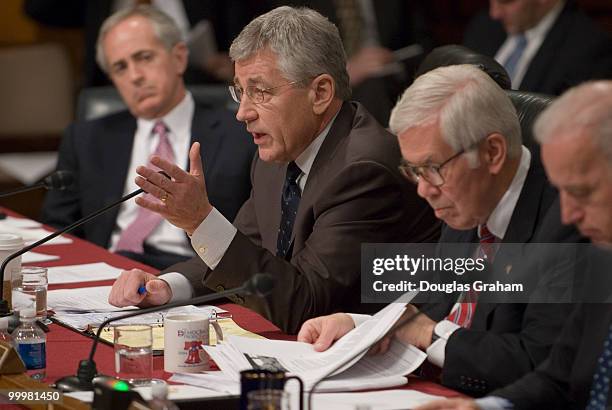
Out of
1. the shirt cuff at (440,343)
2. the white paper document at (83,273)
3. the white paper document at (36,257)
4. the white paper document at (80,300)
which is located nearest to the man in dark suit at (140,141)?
the white paper document at (36,257)

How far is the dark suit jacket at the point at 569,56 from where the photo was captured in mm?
5254

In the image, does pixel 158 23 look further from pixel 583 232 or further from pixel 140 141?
pixel 583 232

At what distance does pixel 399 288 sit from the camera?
2863mm

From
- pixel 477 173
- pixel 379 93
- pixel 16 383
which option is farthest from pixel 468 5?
pixel 16 383

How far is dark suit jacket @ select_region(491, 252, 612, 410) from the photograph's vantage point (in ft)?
7.19

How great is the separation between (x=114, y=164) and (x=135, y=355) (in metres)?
2.30

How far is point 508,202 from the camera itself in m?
2.59

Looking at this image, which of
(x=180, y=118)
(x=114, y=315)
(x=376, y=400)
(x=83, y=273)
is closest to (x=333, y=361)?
(x=376, y=400)

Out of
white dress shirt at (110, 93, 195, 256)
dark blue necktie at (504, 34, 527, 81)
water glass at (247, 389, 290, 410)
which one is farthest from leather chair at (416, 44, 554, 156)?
dark blue necktie at (504, 34, 527, 81)

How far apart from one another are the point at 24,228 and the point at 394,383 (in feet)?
7.44

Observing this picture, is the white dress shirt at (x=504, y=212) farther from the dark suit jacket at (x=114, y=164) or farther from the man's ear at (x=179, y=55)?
the man's ear at (x=179, y=55)

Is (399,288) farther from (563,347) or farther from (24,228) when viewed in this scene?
(24,228)

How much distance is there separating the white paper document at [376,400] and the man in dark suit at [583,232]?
142mm

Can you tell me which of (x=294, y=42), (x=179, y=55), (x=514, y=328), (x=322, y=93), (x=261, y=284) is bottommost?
(x=514, y=328)
